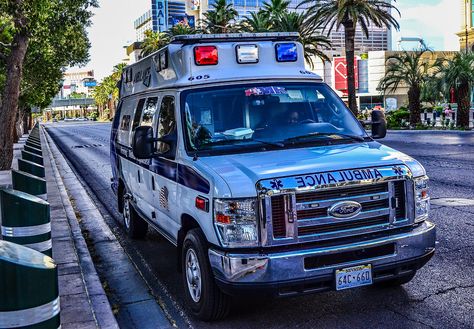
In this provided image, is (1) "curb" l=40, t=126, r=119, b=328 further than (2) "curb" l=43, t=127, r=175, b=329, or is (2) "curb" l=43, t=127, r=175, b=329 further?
(2) "curb" l=43, t=127, r=175, b=329

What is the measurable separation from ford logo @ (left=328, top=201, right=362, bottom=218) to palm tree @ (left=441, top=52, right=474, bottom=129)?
1235 inches

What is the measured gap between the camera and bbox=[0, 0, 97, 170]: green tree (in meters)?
16.0

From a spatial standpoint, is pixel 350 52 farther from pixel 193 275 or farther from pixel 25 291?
pixel 25 291

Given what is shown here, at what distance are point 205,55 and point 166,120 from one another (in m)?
0.80

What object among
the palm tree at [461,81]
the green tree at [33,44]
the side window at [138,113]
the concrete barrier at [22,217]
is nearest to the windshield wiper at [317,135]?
the concrete barrier at [22,217]

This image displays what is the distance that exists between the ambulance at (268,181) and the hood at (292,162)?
0.03 ft

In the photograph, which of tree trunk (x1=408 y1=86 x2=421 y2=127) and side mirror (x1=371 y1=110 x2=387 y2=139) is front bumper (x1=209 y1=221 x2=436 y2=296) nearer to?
side mirror (x1=371 y1=110 x2=387 y2=139)

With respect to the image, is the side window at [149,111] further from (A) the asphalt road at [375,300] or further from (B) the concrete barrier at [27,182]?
(B) the concrete barrier at [27,182]

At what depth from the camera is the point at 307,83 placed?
20.7 ft

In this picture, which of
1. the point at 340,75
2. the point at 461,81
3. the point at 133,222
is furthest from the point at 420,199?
the point at 340,75

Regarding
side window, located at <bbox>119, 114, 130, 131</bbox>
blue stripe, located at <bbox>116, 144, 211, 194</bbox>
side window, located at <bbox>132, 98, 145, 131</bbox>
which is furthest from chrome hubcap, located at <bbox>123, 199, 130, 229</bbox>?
blue stripe, located at <bbox>116, 144, 211, 194</bbox>

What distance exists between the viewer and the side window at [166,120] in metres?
6.06

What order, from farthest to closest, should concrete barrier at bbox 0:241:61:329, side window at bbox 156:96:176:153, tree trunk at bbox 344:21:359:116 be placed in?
tree trunk at bbox 344:21:359:116 < side window at bbox 156:96:176:153 < concrete barrier at bbox 0:241:61:329

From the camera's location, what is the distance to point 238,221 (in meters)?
4.56
